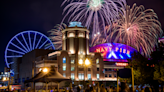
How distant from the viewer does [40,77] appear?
26391 mm

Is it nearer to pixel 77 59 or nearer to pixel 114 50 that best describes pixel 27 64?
pixel 77 59

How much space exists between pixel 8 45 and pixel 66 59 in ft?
90.6

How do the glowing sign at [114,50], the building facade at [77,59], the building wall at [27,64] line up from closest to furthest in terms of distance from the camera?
the building facade at [77,59] < the building wall at [27,64] < the glowing sign at [114,50]

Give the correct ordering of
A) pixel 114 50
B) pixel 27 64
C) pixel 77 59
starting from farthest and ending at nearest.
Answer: pixel 114 50
pixel 27 64
pixel 77 59

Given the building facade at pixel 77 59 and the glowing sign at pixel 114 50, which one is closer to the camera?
the building facade at pixel 77 59

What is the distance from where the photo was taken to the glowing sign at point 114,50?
9391 centimetres

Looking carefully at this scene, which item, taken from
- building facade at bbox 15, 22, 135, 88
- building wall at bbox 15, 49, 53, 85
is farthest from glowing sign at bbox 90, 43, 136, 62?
building wall at bbox 15, 49, 53, 85

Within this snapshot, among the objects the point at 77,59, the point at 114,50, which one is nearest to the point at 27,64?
the point at 77,59

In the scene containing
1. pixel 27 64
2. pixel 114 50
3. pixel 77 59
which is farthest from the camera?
pixel 114 50

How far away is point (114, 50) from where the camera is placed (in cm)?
9650

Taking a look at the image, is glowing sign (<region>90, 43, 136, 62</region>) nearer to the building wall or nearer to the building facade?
the building facade

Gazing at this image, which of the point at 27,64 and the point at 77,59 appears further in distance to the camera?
the point at 27,64

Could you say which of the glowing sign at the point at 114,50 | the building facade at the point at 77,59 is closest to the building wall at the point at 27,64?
the building facade at the point at 77,59

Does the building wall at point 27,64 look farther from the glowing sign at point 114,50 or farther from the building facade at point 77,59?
the glowing sign at point 114,50
